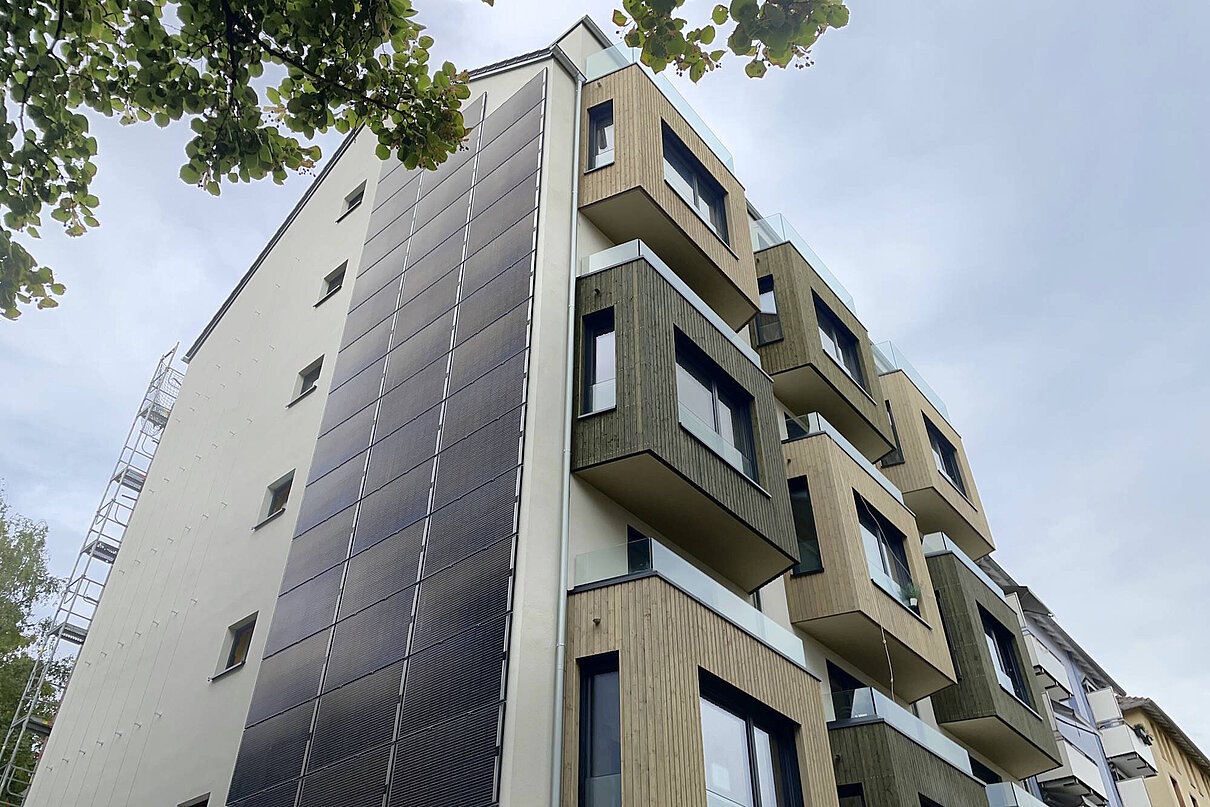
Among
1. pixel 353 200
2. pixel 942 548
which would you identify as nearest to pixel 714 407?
pixel 942 548

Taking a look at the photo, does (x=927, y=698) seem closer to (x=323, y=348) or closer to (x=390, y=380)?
(x=390, y=380)

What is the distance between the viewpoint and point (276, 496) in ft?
62.6

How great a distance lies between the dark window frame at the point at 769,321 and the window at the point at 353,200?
989cm

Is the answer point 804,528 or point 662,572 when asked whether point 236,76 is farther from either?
point 804,528

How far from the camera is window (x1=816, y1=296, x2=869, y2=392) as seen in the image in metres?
23.0

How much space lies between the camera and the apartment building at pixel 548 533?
11.7 m

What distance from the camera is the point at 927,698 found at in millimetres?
20641

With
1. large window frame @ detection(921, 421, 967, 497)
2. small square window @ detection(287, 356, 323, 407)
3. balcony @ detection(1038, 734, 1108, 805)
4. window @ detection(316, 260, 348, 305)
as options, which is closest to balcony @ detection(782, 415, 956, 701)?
large window frame @ detection(921, 421, 967, 497)

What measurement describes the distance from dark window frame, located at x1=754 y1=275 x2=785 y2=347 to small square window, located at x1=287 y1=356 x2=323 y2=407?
31.4 ft

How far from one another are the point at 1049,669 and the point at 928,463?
13745 mm

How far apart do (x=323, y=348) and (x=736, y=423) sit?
931 centimetres

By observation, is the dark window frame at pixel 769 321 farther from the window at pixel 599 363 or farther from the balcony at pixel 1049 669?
the balcony at pixel 1049 669

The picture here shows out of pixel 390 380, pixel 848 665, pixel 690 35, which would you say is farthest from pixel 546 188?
pixel 848 665

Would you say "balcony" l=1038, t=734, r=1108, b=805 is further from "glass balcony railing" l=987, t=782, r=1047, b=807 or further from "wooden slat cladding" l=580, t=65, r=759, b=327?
"wooden slat cladding" l=580, t=65, r=759, b=327
